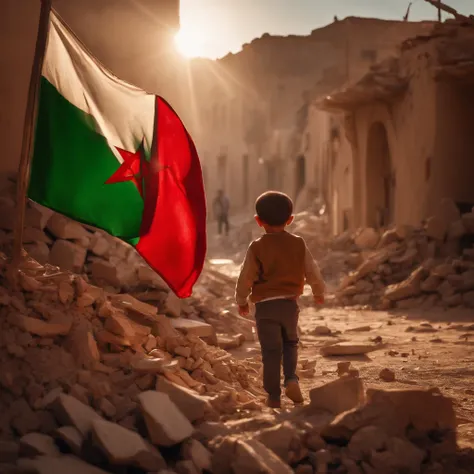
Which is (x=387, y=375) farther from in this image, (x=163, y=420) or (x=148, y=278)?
(x=163, y=420)

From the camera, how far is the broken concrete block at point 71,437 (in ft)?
8.38

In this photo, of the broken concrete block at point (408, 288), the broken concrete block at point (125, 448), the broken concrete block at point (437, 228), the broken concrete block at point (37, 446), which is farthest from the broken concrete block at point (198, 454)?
the broken concrete block at point (437, 228)

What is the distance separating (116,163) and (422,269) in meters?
6.86

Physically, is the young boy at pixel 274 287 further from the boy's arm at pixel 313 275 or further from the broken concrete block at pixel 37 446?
the broken concrete block at pixel 37 446

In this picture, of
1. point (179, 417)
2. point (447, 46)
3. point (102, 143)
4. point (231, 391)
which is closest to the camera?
point (179, 417)

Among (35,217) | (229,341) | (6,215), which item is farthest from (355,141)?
(6,215)

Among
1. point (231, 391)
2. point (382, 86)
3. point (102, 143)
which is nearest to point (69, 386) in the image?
point (231, 391)

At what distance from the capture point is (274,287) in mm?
3533

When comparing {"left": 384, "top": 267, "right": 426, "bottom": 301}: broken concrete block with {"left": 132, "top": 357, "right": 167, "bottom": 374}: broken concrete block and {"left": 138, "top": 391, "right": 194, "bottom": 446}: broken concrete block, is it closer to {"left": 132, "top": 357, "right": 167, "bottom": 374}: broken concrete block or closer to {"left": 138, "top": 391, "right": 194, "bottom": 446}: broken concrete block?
{"left": 132, "top": 357, "right": 167, "bottom": 374}: broken concrete block

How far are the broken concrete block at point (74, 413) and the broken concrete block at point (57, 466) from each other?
0.72 feet

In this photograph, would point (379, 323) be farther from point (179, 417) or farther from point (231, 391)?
point (179, 417)

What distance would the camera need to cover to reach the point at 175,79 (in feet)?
25.2

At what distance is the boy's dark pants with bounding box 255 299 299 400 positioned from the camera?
353cm

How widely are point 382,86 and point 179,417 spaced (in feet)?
39.4
